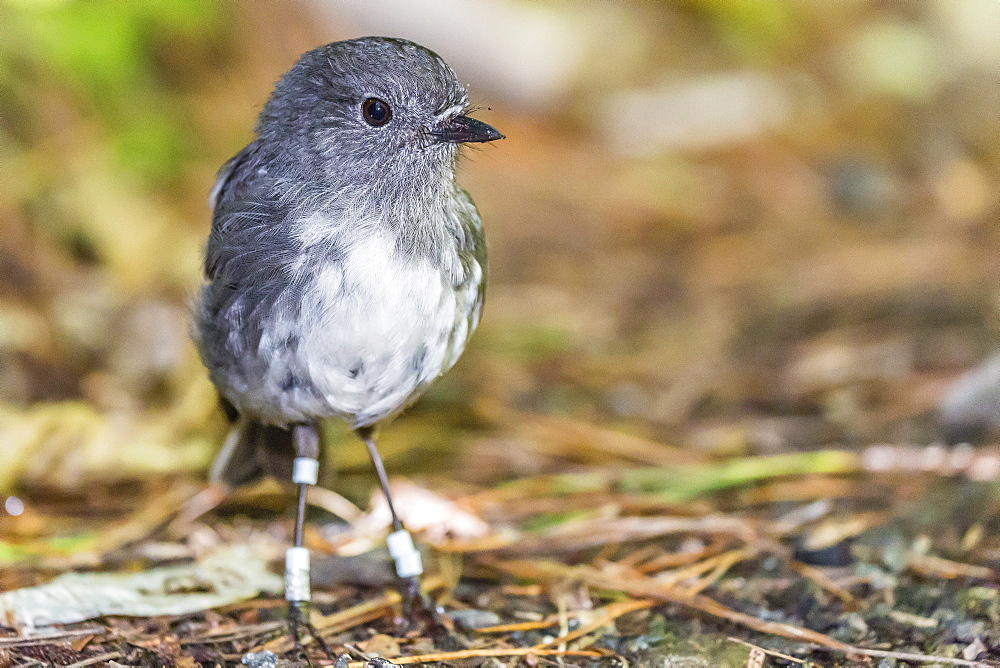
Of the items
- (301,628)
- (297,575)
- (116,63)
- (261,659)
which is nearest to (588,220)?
(116,63)

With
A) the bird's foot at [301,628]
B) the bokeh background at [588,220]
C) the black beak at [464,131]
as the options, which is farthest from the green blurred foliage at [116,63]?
the bird's foot at [301,628]

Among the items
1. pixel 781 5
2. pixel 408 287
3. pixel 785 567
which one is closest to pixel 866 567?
pixel 785 567

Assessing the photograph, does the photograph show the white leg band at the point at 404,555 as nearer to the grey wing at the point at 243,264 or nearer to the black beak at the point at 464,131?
the grey wing at the point at 243,264

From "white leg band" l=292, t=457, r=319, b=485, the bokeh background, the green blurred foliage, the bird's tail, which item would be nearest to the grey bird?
"white leg band" l=292, t=457, r=319, b=485

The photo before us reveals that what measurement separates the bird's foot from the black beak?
144 cm

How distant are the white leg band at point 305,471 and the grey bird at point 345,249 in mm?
152

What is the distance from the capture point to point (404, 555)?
2932 millimetres

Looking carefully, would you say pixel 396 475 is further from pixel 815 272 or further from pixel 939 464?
pixel 815 272

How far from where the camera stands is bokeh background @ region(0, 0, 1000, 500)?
13.0 feet

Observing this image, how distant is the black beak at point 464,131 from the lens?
271cm

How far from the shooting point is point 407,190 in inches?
107

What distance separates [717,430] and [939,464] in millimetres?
905

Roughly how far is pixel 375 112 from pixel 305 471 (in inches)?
45.2

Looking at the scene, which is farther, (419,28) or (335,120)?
(419,28)
